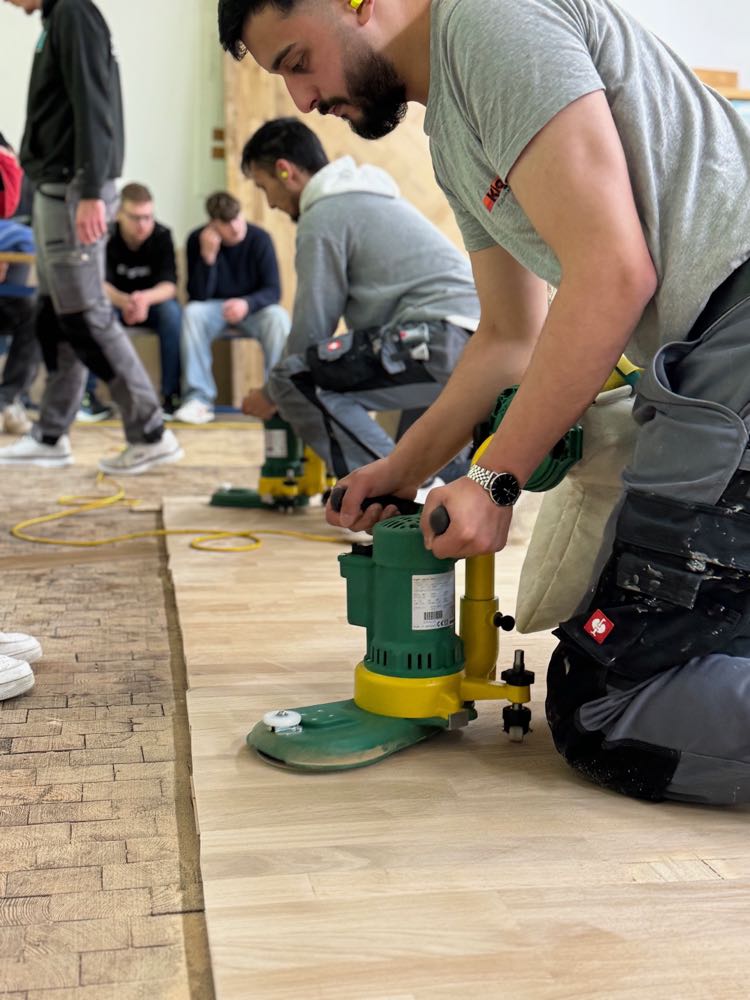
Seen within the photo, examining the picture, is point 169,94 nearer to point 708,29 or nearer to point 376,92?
point 708,29

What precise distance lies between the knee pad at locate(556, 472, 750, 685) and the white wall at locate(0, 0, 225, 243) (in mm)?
6010

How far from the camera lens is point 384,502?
1.55 m

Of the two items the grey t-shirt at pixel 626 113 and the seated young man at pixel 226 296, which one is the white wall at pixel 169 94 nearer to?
the seated young man at pixel 226 296

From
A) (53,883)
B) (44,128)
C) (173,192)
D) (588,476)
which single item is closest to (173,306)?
(173,192)

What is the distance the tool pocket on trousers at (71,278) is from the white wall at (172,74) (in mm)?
3394

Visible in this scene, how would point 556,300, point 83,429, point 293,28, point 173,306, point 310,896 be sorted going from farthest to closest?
point 173,306, point 83,429, point 293,28, point 556,300, point 310,896

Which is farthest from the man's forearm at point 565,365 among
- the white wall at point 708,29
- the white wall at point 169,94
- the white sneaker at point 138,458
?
the white wall at point 169,94

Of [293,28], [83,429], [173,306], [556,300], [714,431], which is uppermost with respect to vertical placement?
[293,28]

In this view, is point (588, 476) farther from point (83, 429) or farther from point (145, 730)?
point (83, 429)

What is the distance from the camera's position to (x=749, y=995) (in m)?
0.89

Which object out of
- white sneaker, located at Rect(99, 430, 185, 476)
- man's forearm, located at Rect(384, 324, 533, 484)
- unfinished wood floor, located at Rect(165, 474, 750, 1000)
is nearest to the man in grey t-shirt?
unfinished wood floor, located at Rect(165, 474, 750, 1000)

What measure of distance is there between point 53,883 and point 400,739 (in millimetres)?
477

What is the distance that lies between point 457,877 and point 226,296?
5.52 metres

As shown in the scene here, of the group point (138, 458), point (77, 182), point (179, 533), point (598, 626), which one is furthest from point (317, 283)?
point (598, 626)
